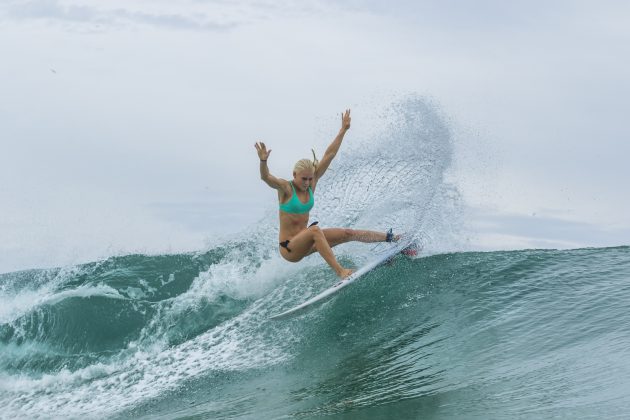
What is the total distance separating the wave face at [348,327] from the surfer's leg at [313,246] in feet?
2.14

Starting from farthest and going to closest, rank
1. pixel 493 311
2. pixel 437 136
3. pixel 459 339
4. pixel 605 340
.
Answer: pixel 437 136, pixel 493 311, pixel 459 339, pixel 605 340

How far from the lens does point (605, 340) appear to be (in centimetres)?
732

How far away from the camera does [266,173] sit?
26.1ft

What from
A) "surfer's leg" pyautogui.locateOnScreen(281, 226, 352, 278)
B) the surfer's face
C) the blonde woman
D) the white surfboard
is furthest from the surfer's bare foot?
the surfer's face

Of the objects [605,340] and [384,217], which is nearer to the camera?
[605,340]

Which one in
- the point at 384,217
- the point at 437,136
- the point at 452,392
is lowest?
the point at 452,392

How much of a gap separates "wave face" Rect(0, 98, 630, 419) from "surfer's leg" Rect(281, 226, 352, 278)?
0.65 metres

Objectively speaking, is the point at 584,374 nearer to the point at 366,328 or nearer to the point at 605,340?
the point at 605,340

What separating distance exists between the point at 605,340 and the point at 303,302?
360 cm

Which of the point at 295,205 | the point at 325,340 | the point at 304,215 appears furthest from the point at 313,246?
the point at 325,340

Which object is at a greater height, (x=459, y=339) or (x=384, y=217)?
(x=384, y=217)

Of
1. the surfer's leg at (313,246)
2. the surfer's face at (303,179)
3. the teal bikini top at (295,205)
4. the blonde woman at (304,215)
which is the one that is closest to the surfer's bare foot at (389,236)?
the blonde woman at (304,215)

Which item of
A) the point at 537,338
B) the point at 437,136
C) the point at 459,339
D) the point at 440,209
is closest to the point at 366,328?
the point at 459,339

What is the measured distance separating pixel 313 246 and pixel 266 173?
4.42 feet
